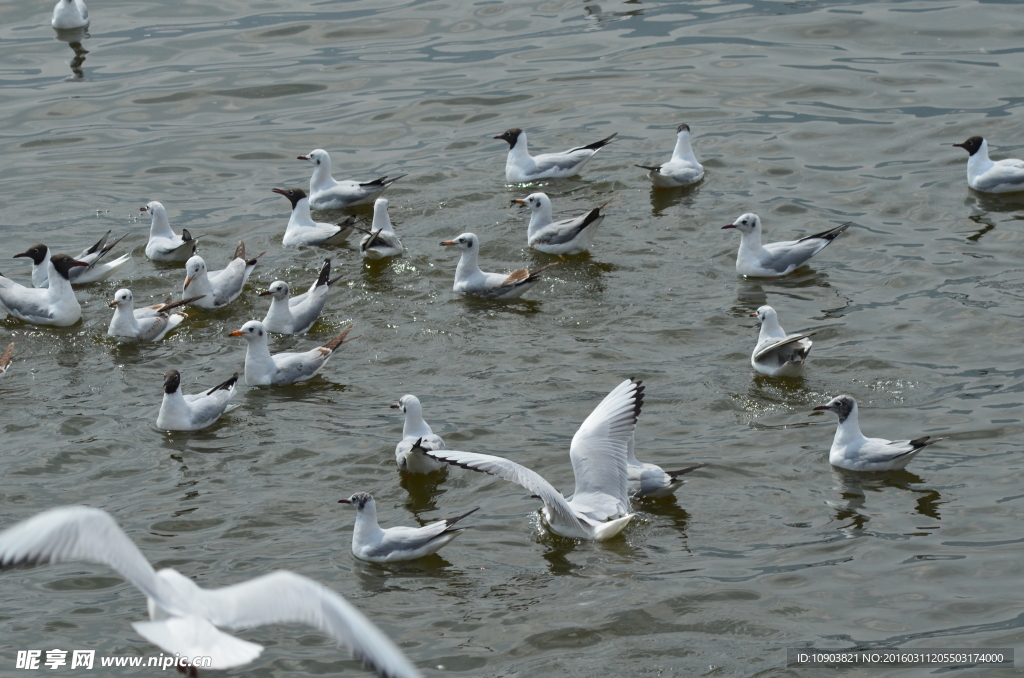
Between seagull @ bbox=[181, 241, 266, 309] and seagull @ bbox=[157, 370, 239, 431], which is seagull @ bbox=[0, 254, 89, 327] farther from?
seagull @ bbox=[157, 370, 239, 431]

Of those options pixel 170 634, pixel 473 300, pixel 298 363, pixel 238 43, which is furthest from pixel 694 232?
pixel 238 43

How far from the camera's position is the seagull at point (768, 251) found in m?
14.3

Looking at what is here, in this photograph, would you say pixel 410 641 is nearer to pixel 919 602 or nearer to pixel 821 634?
pixel 821 634

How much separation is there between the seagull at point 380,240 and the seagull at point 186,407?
3.48 metres

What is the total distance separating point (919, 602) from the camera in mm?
8492

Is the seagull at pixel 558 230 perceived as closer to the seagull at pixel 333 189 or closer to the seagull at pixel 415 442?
the seagull at pixel 333 189

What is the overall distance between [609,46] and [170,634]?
17497 millimetres

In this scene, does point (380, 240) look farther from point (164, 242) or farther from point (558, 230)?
point (164, 242)

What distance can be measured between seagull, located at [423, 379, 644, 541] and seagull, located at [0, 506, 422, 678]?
2.51m

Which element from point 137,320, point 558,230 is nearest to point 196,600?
point 137,320

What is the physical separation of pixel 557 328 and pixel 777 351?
101 inches

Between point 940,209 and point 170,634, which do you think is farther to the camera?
point 940,209

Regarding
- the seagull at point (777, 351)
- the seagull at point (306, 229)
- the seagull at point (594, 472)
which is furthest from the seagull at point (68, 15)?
the seagull at point (594, 472)

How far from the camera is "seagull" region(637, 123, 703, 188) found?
16281mm
